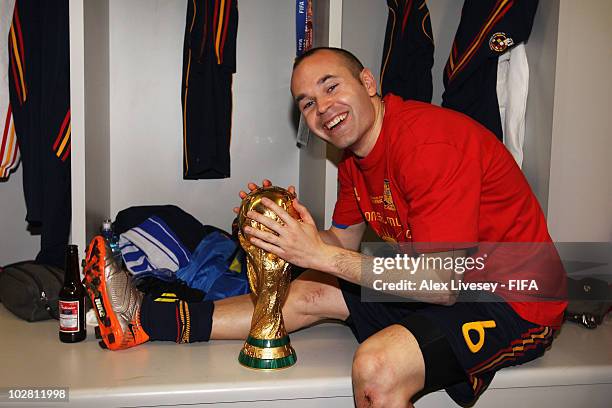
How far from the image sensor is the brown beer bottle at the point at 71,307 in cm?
175

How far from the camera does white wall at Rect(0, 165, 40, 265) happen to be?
251 centimetres

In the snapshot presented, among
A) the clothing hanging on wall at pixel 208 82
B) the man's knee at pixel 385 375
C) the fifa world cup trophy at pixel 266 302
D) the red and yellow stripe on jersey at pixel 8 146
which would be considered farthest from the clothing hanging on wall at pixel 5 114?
the man's knee at pixel 385 375

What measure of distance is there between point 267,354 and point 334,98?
67 centimetres

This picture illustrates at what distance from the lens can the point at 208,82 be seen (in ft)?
7.73

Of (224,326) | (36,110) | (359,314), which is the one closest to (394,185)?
(359,314)

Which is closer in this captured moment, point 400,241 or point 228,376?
point 228,376

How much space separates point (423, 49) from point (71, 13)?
121cm

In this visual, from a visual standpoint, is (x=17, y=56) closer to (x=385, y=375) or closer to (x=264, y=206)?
(x=264, y=206)

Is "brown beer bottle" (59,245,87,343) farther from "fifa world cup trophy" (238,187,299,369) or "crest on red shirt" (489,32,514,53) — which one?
"crest on red shirt" (489,32,514,53)

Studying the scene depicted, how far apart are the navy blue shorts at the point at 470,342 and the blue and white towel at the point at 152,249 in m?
0.90

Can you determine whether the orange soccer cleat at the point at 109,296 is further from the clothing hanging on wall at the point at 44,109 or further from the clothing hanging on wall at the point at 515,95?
the clothing hanging on wall at the point at 515,95

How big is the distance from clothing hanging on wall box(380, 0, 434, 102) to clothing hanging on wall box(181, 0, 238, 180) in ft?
1.94

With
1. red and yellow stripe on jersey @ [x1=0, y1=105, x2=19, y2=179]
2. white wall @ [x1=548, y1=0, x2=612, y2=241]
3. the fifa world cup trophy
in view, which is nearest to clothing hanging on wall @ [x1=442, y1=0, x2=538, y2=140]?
white wall @ [x1=548, y1=0, x2=612, y2=241]

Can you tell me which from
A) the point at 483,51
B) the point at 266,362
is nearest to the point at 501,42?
the point at 483,51
